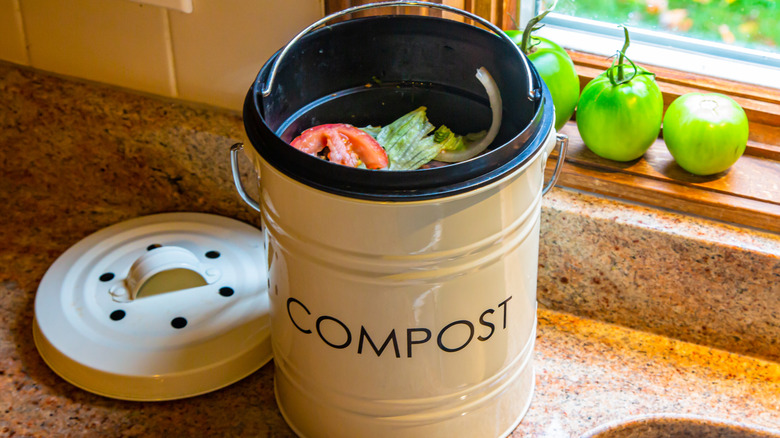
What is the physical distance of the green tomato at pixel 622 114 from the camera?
30.7 inches

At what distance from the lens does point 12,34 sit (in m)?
0.99

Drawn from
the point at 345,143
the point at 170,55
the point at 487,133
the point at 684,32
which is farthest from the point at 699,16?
the point at 170,55

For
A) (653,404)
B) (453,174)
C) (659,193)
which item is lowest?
(653,404)

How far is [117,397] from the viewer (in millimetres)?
757

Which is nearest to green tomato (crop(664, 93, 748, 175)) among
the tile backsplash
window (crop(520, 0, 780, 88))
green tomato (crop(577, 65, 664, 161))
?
green tomato (crop(577, 65, 664, 161))

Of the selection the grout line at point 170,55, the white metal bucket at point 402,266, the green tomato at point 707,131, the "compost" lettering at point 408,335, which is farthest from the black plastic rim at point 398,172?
the grout line at point 170,55

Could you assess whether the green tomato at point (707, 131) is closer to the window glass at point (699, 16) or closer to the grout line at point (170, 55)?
the window glass at point (699, 16)

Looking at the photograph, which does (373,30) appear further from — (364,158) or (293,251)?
(293,251)

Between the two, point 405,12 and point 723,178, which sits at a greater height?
point 405,12

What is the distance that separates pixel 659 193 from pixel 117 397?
58 cm

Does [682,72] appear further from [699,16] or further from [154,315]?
[154,315]

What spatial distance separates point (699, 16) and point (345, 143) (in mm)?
476

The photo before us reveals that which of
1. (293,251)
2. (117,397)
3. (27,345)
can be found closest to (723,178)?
(293,251)

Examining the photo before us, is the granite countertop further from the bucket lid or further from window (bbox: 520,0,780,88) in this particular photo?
window (bbox: 520,0,780,88)
